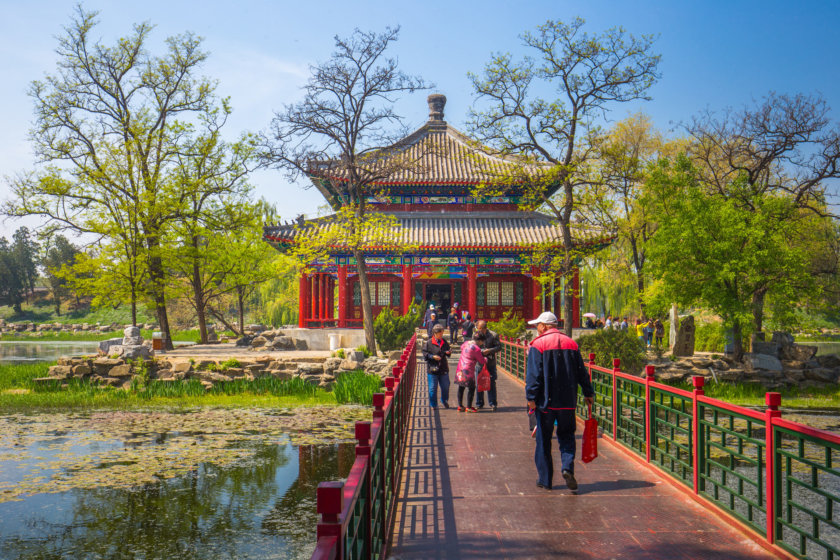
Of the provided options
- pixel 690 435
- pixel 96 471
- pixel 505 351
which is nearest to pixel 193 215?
pixel 505 351

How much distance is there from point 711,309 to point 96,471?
18.2 meters

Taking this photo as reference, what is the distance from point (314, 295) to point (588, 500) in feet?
83.6

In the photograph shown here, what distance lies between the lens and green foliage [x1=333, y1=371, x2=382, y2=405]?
53.7 ft

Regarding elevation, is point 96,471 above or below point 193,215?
below

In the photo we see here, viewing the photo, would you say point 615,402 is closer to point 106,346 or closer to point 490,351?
point 490,351

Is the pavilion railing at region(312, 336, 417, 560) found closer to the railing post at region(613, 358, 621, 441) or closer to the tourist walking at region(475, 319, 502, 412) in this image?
the railing post at region(613, 358, 621, 441)

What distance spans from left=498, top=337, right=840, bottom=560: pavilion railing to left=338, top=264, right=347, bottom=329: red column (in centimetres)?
1791

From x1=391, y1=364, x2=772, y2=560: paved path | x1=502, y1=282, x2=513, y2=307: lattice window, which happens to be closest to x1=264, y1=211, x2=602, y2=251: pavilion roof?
x1=502, y1=282, x2=513, y2=307: lattice window

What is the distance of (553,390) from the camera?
6.06 meters

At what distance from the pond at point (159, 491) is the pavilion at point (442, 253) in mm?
15570

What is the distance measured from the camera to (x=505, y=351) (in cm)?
2027

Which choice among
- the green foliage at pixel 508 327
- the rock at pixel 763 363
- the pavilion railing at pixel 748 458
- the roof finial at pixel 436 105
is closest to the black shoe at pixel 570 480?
the pavilion railing at pixel 748 458

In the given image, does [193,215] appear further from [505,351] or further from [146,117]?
[505,351]

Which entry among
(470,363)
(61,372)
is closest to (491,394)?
(470,363)
